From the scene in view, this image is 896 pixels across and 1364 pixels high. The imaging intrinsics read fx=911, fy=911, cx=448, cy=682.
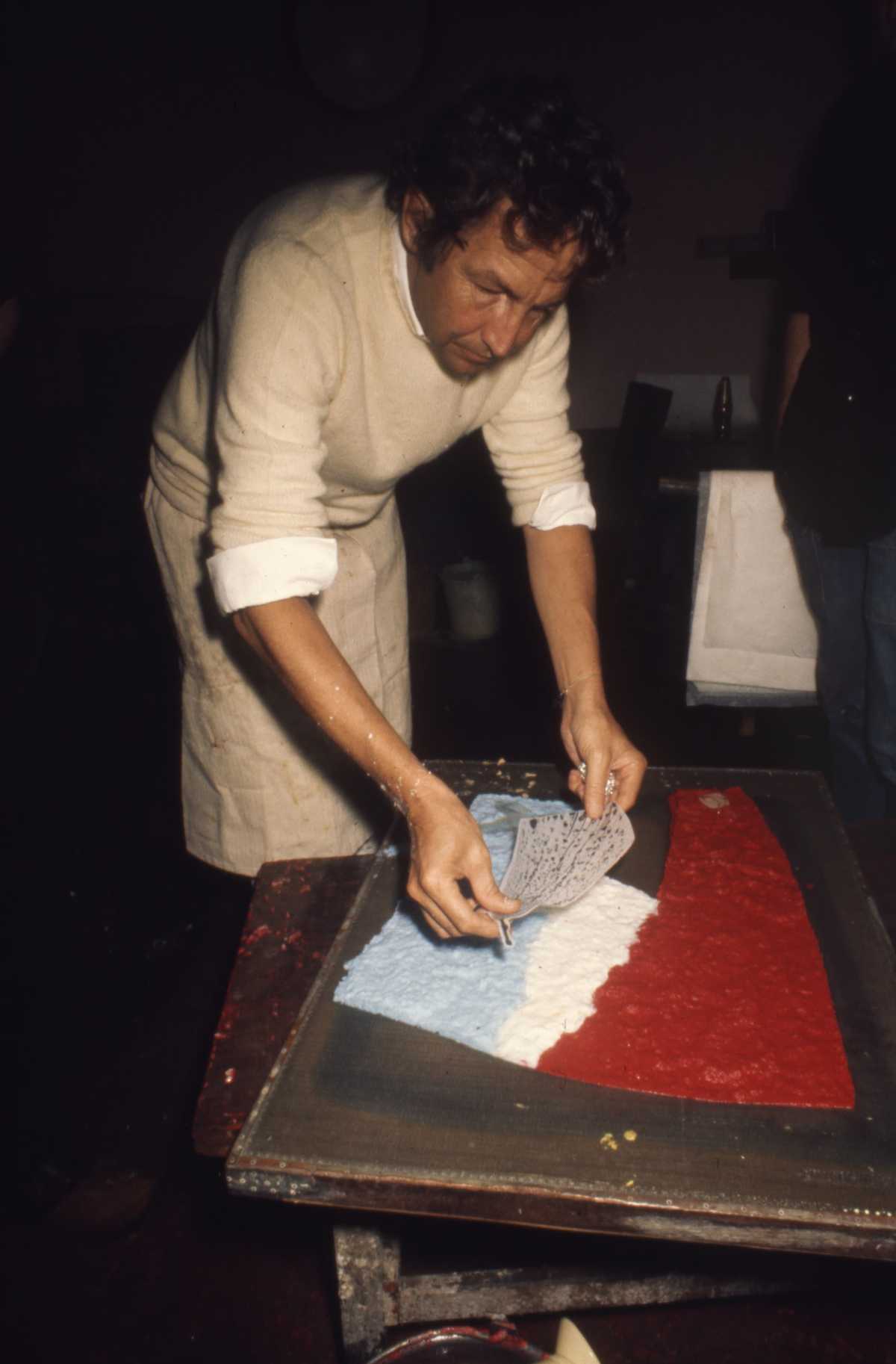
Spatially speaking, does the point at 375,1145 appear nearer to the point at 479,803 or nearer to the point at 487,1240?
the point at 479,803

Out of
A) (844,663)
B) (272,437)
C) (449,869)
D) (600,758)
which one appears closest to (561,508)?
(600,758)

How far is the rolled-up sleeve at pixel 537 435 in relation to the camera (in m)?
1.59

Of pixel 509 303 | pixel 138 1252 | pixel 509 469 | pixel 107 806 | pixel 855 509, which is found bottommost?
pixel 138 1252

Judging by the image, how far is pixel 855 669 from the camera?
212 centimetres

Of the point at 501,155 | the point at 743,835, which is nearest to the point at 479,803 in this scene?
the point at 743,835

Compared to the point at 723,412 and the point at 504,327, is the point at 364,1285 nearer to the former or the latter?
the point at 504,327

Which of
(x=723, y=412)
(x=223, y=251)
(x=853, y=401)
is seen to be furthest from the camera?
(x=223, y=251)

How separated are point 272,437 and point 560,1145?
88 centimetres

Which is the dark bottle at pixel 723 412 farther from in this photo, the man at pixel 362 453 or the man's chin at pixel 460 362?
the man's chin at pixel 460 362

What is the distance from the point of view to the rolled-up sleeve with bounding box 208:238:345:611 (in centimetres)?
115

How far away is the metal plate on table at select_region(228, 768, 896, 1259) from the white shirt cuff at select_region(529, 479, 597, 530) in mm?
855

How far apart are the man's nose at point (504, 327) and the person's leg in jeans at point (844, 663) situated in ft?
3.64

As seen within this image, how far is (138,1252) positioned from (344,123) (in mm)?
3925

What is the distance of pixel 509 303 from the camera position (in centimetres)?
117
